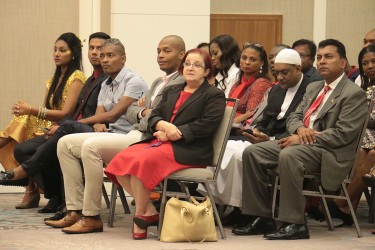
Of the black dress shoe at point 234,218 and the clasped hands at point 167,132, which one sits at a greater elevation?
the clasped hands at point 167,132

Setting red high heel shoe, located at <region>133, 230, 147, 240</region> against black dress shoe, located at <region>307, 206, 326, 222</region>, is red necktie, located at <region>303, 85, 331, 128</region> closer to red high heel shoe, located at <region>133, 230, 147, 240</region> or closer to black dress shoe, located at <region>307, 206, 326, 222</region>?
black dress shoe, located at <region>307, 206, 326, 222</region>

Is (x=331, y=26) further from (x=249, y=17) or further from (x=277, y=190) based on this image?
(x=277, y=190)

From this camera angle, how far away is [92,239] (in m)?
6.09

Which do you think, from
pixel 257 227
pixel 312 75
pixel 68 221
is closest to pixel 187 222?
pixel 257 227

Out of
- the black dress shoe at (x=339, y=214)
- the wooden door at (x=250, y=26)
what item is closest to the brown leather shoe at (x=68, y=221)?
the black dress shoe at (x=339, y=214)

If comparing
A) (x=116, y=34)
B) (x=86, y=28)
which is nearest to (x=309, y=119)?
(x=116, y=34)

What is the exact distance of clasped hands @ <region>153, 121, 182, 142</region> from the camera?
6.14 meters

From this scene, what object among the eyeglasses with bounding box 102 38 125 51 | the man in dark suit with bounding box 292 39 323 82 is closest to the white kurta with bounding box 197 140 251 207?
Answer: the man in dark suit with bounding box 292 39 323 82

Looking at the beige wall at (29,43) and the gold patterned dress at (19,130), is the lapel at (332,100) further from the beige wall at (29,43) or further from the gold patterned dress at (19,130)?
the beige wall at (29,43)

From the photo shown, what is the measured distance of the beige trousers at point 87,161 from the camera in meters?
6.43

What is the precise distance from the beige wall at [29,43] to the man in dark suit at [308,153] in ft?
18.0

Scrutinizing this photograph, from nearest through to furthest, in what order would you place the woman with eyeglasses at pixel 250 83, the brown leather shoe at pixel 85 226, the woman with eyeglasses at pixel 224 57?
the brown leather shoe at pixel 85 226
the woman with eyeglasses at pixel 250 83
the woman with eyeglasses at pixel 224 57

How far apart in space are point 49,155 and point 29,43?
4283 mm

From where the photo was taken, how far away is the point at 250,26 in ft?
40.0
